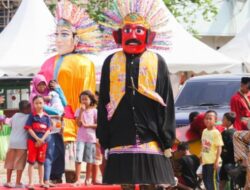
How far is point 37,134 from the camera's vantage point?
1115 cm

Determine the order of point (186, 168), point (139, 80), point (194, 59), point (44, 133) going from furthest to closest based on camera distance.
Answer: point (194, 59), point (186, 168), point (44, 133), point (139, 80)

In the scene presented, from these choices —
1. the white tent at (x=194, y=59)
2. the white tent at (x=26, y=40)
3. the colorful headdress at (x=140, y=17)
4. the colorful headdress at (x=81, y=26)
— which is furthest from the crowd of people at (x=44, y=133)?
the white tent at (x=194, y=59)

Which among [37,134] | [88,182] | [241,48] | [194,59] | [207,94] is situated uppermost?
[241,48]

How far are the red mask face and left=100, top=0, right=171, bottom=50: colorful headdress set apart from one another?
0.06 metres

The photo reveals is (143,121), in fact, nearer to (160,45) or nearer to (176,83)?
(160,45)

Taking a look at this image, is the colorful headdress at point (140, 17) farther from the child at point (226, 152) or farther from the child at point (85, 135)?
the child at point (226, 152)

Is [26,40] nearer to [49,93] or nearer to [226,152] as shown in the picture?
[49,93]

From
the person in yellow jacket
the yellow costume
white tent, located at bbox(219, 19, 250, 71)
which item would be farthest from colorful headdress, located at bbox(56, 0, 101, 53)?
white tent, located at bbox(219, 19, 250, 71)

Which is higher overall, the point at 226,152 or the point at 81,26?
the point at 81,26

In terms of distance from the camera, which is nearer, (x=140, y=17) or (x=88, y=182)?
(x=140, y=17)

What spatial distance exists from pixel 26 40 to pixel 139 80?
37.2 ft

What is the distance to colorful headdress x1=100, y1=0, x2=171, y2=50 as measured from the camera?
9.18m

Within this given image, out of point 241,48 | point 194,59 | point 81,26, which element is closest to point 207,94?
point 81,26

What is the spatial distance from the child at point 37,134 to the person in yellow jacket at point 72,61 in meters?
0.47
